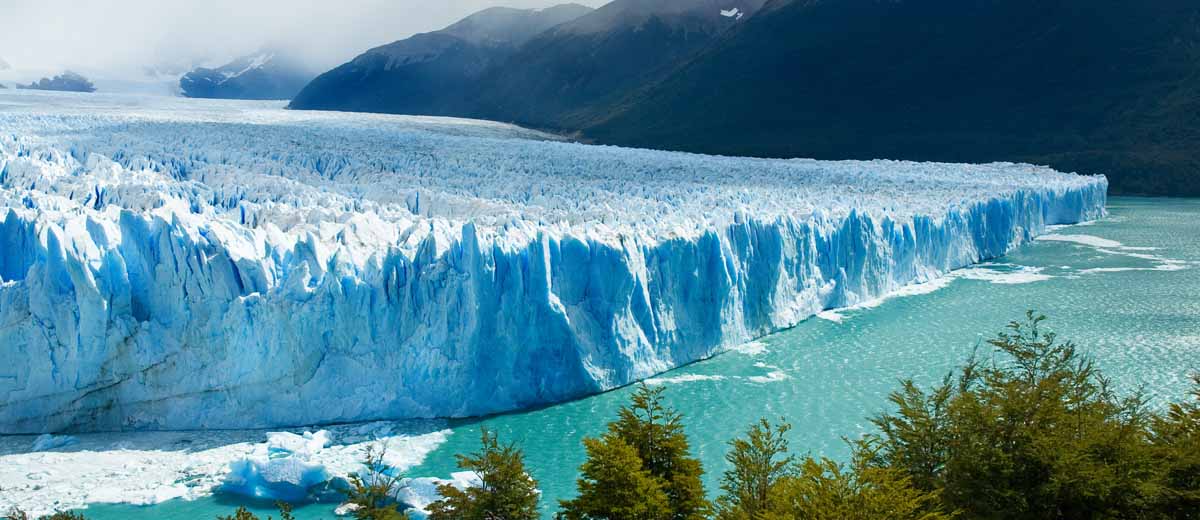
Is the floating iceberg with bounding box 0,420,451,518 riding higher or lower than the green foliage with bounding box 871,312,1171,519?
lower

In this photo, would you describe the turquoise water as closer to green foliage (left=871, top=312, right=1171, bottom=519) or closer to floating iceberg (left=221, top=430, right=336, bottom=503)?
floating iceberg (left=221, top=430, right=336, bottom=503)

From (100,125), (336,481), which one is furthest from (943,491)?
(100,125)

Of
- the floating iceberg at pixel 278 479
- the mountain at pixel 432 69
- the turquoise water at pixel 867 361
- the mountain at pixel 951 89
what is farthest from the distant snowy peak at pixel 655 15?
the floating iceberg at pixel 278 479

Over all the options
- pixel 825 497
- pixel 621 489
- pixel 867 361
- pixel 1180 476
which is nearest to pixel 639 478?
pixel 621 489

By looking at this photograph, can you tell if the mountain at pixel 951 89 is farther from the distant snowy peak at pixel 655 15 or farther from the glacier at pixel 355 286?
the glacier at pixel 355 286

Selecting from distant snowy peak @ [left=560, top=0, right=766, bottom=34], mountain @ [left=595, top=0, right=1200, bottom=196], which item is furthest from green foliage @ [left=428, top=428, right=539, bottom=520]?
distant snowy peak @ [left=560, top=0, right=766, bottom=34]

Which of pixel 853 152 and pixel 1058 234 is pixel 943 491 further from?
pixel 853 152

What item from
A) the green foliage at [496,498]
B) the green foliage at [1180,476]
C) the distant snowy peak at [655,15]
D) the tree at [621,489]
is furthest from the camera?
the distant snowy peak at [655,15]
